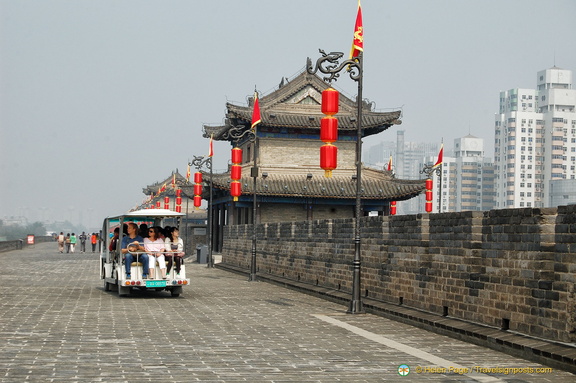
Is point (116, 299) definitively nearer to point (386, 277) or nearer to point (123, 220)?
point (123, 220)

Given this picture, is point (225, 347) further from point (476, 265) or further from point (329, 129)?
point (329, 129)

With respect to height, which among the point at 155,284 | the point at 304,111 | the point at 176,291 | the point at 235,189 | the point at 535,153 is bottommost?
the point at 176,291

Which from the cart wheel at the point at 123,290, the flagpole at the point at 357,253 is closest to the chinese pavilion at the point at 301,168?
the cart wheel at the point at 123,290

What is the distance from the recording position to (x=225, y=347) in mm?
10781

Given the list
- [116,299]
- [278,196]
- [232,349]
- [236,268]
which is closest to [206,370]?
[232,349]

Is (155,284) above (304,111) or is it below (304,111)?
below

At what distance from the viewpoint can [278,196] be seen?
144 feet

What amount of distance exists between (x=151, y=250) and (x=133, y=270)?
660mm

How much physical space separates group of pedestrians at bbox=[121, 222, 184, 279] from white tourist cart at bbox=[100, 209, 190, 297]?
127 millimetres

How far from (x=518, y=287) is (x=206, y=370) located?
502cm

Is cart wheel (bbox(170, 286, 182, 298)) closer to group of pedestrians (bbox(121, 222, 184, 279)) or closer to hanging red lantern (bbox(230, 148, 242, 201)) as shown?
group of pedestrians (bbox(121, 222, 184, 279))

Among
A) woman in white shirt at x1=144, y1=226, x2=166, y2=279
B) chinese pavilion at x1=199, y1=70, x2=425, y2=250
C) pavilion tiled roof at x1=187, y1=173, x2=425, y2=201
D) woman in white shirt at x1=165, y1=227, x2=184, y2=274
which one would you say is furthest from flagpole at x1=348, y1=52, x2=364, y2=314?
chinese pavilion at x1=199, y1=70, x2=425, y2=250

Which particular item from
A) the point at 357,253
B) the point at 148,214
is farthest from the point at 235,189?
the point at 357,253

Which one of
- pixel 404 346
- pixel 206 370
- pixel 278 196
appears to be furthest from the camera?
pixel 278 196
